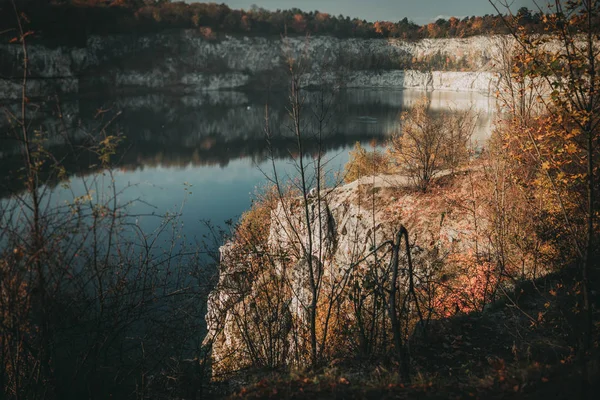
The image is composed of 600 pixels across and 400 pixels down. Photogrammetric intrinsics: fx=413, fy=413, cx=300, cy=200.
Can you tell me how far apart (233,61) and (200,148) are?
10919 cm

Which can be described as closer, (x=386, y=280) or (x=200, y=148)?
(x=386, y=280)

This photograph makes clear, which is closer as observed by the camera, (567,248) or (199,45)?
(567,248)

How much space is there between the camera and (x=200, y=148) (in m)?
68.2

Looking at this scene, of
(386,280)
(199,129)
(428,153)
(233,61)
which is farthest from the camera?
(233,61)

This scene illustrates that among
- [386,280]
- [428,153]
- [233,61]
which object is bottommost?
[386,280]

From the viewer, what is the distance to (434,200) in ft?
51.8

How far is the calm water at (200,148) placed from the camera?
128 ft

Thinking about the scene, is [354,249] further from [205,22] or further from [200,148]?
[205,22]

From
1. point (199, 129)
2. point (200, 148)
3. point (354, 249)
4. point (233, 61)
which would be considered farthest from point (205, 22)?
point (354, 249)

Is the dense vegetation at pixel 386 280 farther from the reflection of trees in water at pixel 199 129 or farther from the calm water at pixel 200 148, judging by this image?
the reflection of trees in water at pixel 199 129

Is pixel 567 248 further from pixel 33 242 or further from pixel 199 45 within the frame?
pixel 199 45

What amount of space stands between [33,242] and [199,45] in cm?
16992

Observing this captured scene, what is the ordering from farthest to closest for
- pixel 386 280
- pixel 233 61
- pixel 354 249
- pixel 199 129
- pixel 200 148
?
pixel 233 61 → pixel 199 129 → pixel 200 148 → pixel 354 249 → pixel 386 280

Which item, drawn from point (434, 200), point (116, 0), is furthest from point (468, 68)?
point (434, 200)
